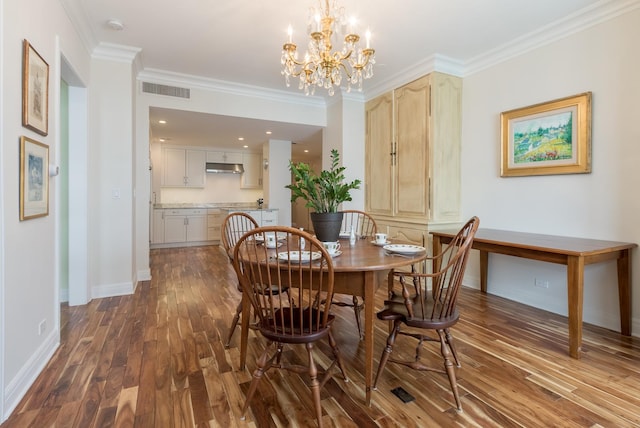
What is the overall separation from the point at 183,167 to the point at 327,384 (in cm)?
665

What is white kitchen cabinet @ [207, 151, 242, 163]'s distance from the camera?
757cm

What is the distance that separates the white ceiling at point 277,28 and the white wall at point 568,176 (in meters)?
0.28

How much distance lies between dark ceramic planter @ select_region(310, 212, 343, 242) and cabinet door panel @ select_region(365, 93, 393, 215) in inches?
93.4

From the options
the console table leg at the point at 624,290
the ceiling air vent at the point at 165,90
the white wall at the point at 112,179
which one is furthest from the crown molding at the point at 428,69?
the white wall at the point at 112,179

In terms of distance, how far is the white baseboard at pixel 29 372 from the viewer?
1577 millimetres

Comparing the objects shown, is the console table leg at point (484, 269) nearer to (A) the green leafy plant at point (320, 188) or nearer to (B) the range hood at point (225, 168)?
(A) the green leafy plant at point (320, 188)

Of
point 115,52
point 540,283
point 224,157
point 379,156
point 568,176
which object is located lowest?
point 540,283

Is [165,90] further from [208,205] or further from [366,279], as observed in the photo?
[366,279]

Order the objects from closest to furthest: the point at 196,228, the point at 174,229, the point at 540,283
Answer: the point at 540,283 → the point at 174,229 → the point at 196,228

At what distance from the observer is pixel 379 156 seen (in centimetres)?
456

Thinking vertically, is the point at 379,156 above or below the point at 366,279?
above

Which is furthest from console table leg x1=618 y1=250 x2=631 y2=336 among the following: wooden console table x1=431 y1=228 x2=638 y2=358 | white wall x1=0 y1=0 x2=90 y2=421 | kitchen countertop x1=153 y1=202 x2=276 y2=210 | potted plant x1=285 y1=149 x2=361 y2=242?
kitchen countertop x1=153 y1=202 x2=276 y2=210

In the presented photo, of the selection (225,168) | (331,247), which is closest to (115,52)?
(331,247)

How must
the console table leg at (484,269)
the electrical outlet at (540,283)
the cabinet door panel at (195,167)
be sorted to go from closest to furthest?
the electrical outlet at (540,283)
the console table leg at (484,269)
the cabinet door panel at (195,167)
